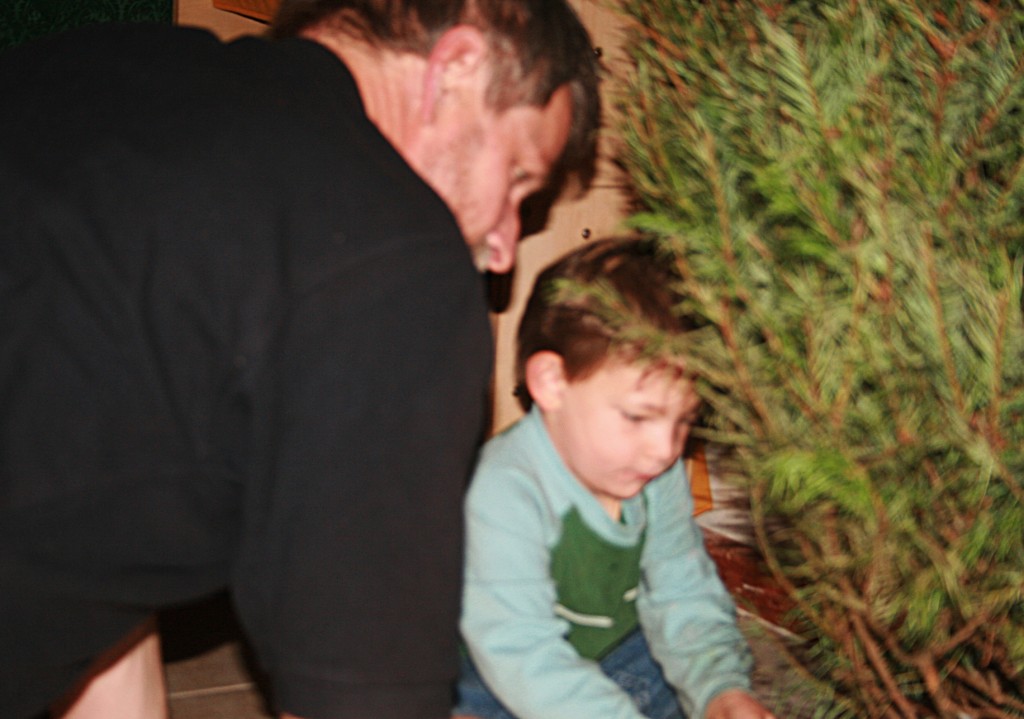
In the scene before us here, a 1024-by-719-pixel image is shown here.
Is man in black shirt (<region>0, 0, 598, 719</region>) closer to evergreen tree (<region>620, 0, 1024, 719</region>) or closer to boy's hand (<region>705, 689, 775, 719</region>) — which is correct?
evergreen tree (<region>620, 0, 1024, 719</region>)

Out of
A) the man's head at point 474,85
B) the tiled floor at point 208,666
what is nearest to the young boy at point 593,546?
the man's head at point 474,85

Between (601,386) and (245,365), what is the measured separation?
62cm

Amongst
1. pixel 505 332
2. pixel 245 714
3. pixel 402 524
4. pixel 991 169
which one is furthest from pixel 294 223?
pixel 245 714

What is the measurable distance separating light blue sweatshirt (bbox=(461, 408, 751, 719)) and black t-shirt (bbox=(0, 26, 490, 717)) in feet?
1.47

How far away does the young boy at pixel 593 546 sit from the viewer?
1211 mm

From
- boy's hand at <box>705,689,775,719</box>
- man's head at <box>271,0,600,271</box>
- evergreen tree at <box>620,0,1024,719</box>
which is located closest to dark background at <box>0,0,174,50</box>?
man's head at <box>271,0,600,271</box>

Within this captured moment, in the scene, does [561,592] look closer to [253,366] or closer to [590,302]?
[590,302]

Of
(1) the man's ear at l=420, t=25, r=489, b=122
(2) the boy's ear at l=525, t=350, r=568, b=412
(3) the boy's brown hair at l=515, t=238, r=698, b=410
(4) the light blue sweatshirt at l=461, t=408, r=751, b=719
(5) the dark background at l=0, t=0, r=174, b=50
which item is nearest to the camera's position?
(1) the man's ear at l=420, t=25, r=489, b=122

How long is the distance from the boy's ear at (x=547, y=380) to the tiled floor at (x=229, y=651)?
24 cm

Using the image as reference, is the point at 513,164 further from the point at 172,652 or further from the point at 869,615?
the point at 172,652

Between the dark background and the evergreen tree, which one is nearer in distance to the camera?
the evergreen tree

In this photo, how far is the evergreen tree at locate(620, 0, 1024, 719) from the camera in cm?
63

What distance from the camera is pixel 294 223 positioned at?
705 millimetres

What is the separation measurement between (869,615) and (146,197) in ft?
1.80
